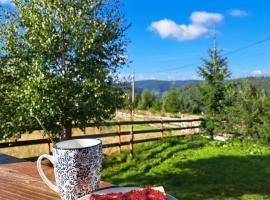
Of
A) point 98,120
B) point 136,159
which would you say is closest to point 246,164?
point 136,159

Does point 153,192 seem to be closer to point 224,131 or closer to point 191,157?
point 191,157

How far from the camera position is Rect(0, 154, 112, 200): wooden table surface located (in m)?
1.46

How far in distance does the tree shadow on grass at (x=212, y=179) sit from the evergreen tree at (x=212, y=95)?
5.89m

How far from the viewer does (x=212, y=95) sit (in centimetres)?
1647

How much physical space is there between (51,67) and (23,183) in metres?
4.85

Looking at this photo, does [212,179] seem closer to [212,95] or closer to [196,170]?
[196,170]

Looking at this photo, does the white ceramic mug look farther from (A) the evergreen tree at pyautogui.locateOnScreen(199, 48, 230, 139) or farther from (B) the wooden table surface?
(A) the evergreen tree at pyautogui.locateOnScreen(199, 48, 230, 139)

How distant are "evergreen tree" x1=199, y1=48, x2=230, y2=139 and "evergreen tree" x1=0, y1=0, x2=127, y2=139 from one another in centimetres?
1044

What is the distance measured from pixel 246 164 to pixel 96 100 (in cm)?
566

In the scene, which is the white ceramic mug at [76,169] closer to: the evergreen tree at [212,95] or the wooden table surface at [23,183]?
the wooden table surface at [23,183]

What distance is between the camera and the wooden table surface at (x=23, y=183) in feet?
4.77

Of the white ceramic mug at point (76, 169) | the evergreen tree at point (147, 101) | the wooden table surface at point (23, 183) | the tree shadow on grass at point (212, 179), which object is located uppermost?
the evergreen tree at point (147, 101)

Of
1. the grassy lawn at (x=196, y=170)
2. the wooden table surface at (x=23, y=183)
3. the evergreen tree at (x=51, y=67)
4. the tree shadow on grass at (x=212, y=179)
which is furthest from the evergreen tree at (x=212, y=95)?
the wooden table surface at (x=23, y=183)

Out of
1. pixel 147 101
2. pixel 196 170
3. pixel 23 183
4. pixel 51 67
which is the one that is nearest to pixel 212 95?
pixel 196 170
